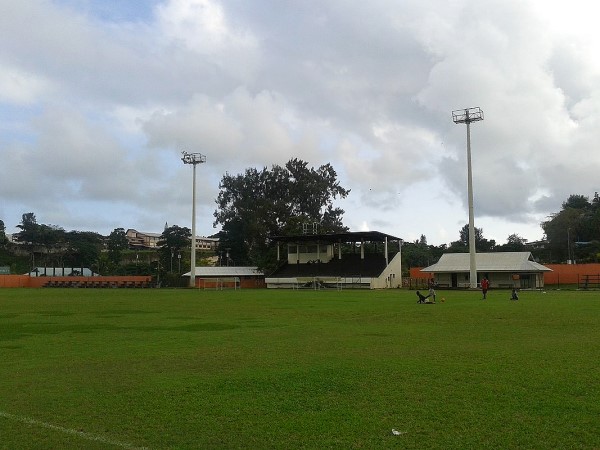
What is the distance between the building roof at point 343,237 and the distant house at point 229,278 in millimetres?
7286

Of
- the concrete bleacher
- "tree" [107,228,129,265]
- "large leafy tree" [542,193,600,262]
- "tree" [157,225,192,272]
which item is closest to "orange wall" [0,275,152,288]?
the concrete bleacher

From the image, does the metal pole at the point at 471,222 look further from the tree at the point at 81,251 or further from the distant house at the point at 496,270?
the tree at the point at 81,251

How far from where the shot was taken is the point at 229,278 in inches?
3184

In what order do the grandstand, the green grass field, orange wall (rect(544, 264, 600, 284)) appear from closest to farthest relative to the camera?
the green grass field
orange wall (rect(544, 264, 600, 284))
the grandstand

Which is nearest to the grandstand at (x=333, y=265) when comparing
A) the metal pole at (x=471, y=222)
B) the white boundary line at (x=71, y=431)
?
the metal pole at (x=471, y=222)

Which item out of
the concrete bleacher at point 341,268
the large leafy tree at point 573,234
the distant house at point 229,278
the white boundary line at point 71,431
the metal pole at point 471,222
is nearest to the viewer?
the white boundary line at point 71,431

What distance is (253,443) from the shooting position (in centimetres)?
627

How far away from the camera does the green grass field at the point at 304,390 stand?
21.2ft

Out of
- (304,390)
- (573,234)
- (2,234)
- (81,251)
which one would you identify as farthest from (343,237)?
(2,234)

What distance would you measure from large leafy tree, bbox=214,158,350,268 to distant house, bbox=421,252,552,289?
26.4 meters

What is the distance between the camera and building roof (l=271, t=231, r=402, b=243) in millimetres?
69938

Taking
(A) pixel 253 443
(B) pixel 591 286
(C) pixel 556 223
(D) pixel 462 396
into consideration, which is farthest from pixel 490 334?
(C) pixel 556 223

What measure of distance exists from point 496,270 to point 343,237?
19.0m

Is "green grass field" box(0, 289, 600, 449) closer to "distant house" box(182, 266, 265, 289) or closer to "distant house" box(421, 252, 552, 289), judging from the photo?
"distant house" box(421, 252, 552, 289)
